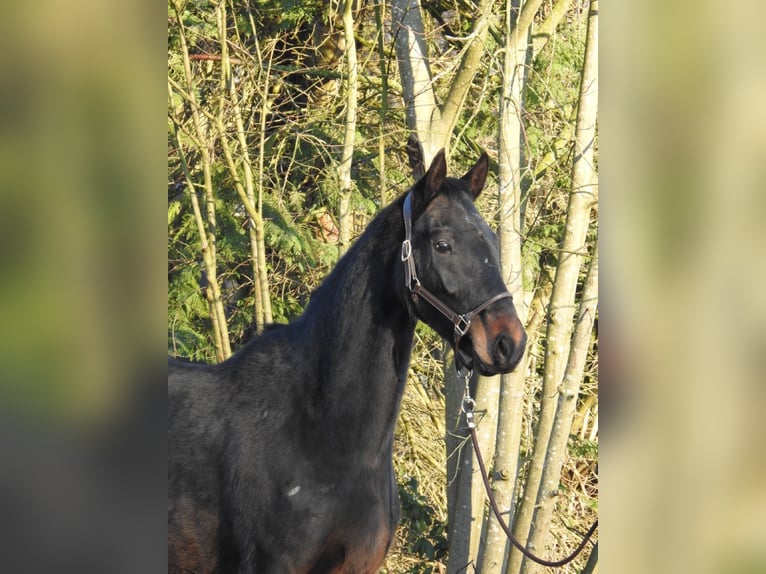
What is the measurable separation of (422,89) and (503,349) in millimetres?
3212

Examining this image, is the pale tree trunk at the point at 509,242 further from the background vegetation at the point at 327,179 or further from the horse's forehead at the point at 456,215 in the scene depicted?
A: the horse's forehead at the point at 456,215

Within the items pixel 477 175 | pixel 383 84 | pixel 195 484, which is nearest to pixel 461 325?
pixel 477 175

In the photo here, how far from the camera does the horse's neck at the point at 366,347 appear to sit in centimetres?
372

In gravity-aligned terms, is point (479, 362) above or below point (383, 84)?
below

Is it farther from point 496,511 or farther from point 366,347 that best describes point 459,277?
point 496,511

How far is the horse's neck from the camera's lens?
3719 mm

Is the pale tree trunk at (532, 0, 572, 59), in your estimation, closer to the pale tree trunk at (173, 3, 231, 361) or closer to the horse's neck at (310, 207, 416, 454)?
the pale tree trunk at (173, 3, 231, 361)

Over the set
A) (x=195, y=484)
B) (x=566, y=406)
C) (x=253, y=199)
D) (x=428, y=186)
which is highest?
(x=428, y=186)

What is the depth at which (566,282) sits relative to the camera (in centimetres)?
580
